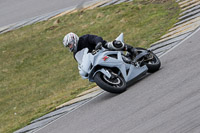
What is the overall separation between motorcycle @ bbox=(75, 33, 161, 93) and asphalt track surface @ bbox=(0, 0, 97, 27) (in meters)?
8.87

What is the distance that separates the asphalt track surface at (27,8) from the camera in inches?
730

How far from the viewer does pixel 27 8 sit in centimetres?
1923

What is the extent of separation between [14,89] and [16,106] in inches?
56.9

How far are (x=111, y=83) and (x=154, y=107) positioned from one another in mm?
1650

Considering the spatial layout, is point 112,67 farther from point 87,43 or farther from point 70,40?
point 70,40

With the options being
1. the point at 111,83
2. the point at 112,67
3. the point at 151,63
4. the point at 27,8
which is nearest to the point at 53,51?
the point at 27,8

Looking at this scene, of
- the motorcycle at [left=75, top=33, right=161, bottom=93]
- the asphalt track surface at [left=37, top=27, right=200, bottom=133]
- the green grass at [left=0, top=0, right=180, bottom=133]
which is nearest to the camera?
the asphalt track surface at [left=37, top=27, right=200, bottom=133]

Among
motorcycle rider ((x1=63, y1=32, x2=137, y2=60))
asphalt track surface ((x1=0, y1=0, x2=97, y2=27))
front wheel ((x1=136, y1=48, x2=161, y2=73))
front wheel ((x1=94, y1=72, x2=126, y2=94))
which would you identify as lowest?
asphalt track surface ((x1=0, y1=0, x2=97, y2=27))

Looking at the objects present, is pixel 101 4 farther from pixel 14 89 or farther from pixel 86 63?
pixel 86 63

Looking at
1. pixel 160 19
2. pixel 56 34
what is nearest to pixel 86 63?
pixel 160 19

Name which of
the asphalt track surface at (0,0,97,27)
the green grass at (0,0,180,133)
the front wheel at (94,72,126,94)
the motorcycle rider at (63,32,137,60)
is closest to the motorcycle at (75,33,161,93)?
the front wheel at (94,72,126,94)

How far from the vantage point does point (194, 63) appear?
911cm

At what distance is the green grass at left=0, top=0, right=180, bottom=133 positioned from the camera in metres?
11.9

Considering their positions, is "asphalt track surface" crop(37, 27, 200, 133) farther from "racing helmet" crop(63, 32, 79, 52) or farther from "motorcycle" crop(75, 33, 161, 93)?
"racing helmet" crop(63, 32, 79, 52)
